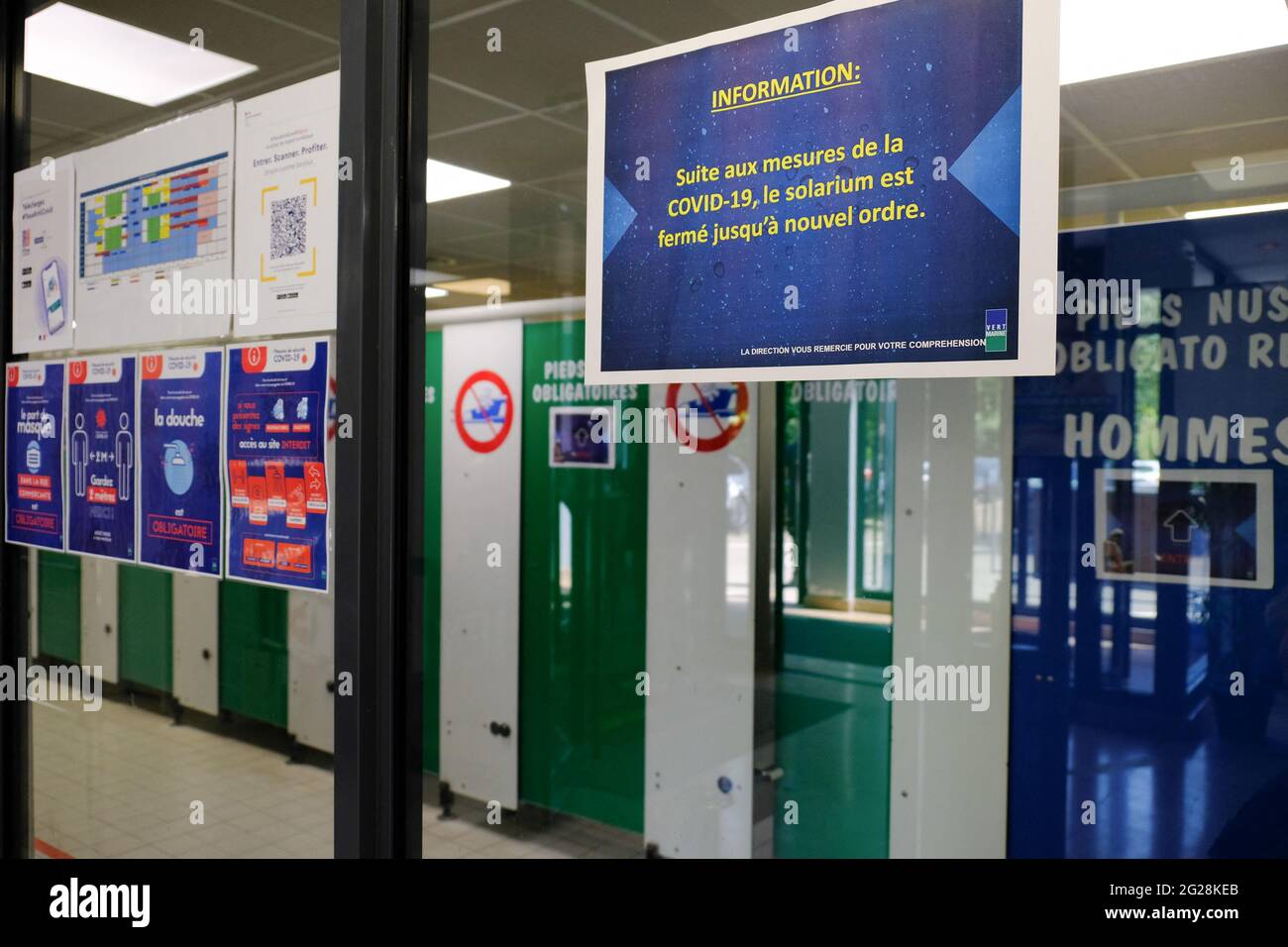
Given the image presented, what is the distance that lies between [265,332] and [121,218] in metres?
0.64

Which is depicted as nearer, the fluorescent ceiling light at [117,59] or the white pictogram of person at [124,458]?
the white pictogram of person at [124,458]

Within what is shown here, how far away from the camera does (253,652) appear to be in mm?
2637

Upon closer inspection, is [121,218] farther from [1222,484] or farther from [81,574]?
[1222,484]

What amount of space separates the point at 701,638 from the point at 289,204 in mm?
2119

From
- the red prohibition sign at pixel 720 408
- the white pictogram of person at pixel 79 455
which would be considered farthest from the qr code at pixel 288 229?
the red prohibition sign at pixel 720 408

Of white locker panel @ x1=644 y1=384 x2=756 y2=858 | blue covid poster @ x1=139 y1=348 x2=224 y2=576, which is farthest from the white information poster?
white locker panel @ x1=644 y1=384 x2=756 y2=858

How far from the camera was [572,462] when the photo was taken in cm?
396

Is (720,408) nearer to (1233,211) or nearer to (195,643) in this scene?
(1233,211)

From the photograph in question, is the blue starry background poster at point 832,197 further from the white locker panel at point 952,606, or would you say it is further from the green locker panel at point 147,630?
the green locker panel at point 147,630

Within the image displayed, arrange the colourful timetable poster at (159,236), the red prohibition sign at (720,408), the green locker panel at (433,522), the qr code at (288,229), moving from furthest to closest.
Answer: the green locker panel at (433,522) < the red prohibition sign at (720,408) < the colourful timetable poster at (159,236) < the qr code at (288,229)

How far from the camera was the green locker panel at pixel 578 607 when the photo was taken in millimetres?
3664

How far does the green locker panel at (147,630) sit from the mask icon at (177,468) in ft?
1.45

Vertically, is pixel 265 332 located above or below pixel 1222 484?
above
